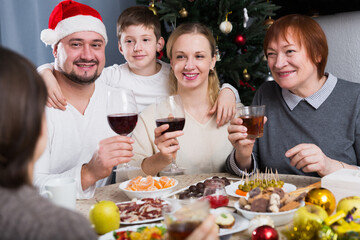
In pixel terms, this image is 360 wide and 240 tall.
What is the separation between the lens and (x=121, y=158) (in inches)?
64.6

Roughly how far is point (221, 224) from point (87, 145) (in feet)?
4.37

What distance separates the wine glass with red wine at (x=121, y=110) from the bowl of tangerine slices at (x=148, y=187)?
249 mm

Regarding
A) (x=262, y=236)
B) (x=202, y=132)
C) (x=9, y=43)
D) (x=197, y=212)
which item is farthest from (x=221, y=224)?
(x=9, y=43)

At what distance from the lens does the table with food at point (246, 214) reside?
1.03 meters

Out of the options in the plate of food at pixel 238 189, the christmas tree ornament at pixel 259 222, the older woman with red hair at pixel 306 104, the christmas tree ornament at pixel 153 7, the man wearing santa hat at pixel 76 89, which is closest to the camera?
the christmas tree ornament at pixel 259 222

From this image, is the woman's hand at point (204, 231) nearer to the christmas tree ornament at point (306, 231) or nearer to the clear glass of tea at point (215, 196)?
the christmas tree ornament at point (306, 231)

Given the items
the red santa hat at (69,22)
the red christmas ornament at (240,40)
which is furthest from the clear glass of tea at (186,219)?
the red christmas ornament at (240,40)

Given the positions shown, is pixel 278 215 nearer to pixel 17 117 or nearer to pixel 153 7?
pixel 17 117

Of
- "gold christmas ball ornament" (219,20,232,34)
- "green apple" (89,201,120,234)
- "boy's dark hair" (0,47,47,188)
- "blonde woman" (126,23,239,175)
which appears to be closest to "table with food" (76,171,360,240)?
"green apple" (89,201,120,234)

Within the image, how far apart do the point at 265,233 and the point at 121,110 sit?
2.64 ft

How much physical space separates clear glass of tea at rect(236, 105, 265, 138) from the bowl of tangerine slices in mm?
419

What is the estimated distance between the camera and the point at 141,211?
137 cm

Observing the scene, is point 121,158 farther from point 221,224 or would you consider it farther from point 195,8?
point 195,8

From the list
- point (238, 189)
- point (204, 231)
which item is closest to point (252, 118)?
point (238, 189)
